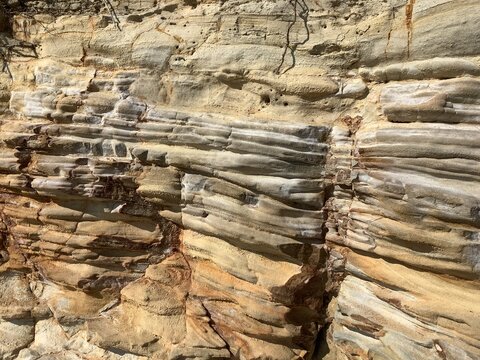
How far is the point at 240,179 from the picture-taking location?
348cm

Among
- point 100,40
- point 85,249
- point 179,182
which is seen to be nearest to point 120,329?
point 85,249

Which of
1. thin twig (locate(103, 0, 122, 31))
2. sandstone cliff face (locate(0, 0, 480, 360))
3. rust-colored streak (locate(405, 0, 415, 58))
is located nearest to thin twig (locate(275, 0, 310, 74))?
sandstone cliff face (locate(0, 0, 480, 360))

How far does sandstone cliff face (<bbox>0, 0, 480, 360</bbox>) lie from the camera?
2957 mm

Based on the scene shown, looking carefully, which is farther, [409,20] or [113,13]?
[113,13]

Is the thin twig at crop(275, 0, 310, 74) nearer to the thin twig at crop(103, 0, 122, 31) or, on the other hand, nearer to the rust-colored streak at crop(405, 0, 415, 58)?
the rust-colored streak at crop(405, 0, 415, 58)

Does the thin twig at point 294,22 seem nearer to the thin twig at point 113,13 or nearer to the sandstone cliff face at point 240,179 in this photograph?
the sandstone cliff face at point 240,179

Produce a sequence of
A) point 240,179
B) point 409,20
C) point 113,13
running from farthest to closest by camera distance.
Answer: point 113,13
point 240,179
point 409,20

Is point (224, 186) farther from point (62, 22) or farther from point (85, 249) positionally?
point (62, 22)

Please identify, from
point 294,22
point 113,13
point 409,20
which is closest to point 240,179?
point 294,22

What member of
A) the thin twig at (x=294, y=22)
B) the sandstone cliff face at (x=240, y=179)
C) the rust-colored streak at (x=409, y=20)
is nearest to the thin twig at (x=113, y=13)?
the sandstone cliff face at (x=240, y=179)

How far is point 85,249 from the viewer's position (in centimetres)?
414

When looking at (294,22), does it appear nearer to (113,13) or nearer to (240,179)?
(240,179)

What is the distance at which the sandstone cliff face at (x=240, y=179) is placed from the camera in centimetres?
296

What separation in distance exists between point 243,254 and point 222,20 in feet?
5.58
